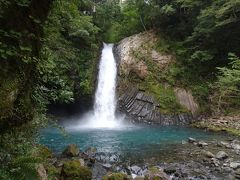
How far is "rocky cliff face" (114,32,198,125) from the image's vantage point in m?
20.8

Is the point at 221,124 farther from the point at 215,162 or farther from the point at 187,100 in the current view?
the point at 215,162

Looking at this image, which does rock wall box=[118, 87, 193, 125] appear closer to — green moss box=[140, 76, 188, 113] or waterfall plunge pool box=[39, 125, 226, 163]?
green moss box=[140, 76, 188, 113]

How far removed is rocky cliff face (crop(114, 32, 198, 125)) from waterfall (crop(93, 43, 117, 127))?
600mm

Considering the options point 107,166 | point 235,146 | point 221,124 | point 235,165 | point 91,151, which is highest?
point 221,124

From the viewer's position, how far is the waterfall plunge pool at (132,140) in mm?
11875

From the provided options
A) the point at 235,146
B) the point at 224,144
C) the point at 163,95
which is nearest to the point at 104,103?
the point at 163,95

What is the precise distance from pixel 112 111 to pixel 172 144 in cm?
924

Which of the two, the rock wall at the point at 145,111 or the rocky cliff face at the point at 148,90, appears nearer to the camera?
the rock wall at the point at 145,111

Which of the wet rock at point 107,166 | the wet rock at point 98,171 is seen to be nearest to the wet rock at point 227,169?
the wet rock at point 107,166

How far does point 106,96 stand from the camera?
22.7 meters

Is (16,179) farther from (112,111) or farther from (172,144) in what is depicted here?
(112,111)

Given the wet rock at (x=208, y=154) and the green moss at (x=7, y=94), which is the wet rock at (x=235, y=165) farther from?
the green moss at (x=7, y=94)

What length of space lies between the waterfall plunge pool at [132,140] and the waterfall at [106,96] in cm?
394

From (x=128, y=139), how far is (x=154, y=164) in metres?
4.67
